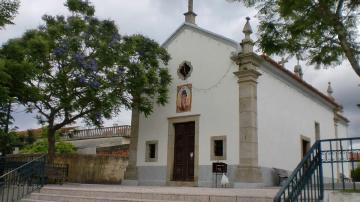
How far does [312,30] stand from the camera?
24.8ft

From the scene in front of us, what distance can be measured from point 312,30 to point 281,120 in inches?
367

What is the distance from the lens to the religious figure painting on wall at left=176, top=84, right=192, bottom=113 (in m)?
16.1

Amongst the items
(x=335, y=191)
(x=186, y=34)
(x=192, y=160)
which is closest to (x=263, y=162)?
(x=192, y=160)

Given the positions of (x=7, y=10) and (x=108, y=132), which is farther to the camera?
(x=108, y=132)

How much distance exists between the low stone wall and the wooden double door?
16.0ft

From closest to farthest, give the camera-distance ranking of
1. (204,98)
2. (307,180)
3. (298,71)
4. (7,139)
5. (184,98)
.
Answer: (307,180) < (7,139) < (204,98) < (184,98) < (298,71)

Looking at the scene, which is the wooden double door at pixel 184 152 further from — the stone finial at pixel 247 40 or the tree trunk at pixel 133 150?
the stone finial at pixel 247 40

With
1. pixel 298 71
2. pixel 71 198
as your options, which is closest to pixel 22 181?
pixel 71 198

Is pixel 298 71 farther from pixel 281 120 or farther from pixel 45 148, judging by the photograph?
pixel 45 148

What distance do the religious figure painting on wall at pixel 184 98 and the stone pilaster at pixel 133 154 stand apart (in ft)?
7.20

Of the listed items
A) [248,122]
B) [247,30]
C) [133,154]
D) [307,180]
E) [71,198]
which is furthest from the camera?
[133,154]

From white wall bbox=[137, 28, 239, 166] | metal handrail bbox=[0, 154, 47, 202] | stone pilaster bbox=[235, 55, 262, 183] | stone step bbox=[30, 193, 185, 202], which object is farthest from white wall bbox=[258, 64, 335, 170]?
metal handrail bbox=[0, 154, 47, 202]

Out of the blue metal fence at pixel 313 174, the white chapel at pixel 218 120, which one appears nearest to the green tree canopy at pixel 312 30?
the blue metal fence at pixel 313 174

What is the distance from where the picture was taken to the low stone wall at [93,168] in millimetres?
19312
